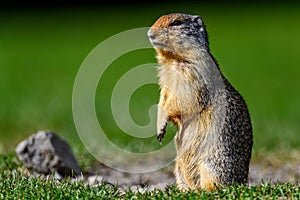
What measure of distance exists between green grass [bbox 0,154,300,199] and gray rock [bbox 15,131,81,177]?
2.87 ft

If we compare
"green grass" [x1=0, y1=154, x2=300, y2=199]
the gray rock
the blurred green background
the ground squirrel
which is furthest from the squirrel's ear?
the blurred green background

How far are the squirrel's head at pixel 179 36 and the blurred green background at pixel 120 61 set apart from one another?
2.84 metres

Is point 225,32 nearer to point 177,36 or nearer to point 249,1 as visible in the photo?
point 249,1

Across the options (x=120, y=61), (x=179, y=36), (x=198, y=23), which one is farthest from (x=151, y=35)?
(x=120, y=61)

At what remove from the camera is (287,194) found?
579 cm

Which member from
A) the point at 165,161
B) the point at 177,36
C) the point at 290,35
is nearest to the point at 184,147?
the point at 177,36

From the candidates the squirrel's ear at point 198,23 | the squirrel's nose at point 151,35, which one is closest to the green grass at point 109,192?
the squirrel's nose at point 151,35

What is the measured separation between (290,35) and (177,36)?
18702mm

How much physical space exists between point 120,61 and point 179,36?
14.1 metres

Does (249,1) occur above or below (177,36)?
above

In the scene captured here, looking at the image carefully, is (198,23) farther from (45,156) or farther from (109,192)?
(45,156)

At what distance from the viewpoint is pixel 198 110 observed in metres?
6.45

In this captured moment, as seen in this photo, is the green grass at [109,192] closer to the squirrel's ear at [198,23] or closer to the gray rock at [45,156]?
the gray rock at [45,156]

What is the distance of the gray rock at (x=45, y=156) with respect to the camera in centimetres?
754
